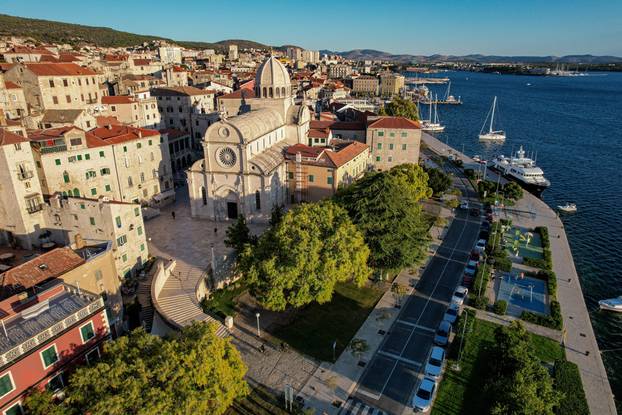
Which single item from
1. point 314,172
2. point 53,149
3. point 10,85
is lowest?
point 314,172

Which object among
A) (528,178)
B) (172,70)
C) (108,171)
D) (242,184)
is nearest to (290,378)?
(242,184)

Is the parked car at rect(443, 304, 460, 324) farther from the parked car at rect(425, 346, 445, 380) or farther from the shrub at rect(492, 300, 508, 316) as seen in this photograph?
the parked car at rect(425, 346, 445, 380)

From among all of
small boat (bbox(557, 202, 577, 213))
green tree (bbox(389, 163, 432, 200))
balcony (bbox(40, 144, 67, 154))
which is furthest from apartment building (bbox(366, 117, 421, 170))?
balcony (bbox(40, 144, 67, 154))

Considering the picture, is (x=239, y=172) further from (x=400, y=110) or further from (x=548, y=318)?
(x=400, y=110)

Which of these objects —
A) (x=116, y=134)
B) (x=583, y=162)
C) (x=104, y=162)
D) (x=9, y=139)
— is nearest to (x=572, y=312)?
(x=104, y=162)

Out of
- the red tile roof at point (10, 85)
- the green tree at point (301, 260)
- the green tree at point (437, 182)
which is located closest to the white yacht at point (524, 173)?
the green tree at point (437, 182)

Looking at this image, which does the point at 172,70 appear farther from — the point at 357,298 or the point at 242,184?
the point at 357,298
